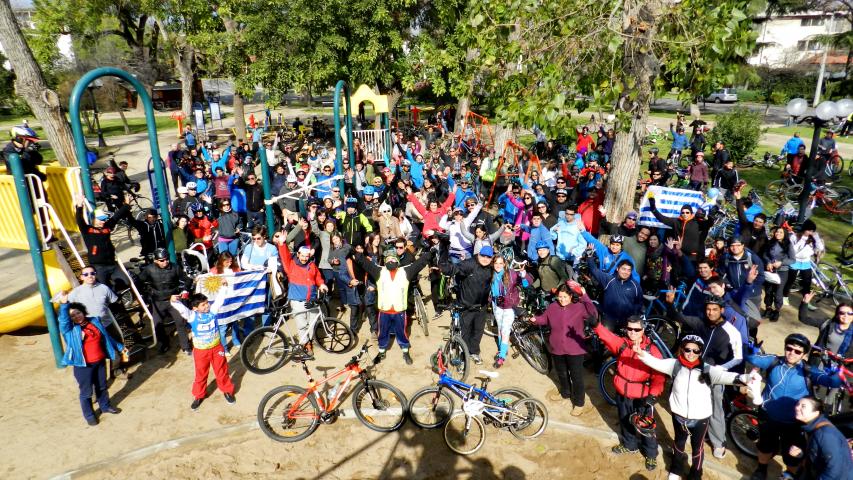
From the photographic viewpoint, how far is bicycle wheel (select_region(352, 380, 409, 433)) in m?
6.70

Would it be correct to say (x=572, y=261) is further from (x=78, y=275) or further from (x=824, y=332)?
(x=78, y=275)

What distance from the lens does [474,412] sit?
246 inches

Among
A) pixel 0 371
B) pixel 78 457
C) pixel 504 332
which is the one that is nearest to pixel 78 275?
pixel 0 371

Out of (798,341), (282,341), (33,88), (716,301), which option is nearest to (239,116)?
(33,88)

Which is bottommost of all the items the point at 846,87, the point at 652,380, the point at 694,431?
the point at 694,431

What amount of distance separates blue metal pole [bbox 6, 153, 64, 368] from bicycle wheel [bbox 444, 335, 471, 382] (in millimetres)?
5716

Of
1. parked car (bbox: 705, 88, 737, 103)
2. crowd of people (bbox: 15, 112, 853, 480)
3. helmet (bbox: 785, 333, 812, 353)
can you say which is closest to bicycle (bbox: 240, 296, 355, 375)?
crowd of people (bbox: 15, 112, 853, 480)

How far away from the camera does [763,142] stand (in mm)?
25328

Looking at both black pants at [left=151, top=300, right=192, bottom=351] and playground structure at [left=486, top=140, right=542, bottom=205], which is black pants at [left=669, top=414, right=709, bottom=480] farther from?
playground structure at [left=486, top=140, right=542, bottom=205]

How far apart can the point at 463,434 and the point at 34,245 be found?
677cm

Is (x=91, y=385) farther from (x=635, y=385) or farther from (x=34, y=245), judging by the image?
(x=635, y=385)

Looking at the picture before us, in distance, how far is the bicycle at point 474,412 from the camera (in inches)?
249

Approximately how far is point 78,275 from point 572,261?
850 centimetres

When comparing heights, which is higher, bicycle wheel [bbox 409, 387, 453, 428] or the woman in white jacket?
the woman in white jacket
